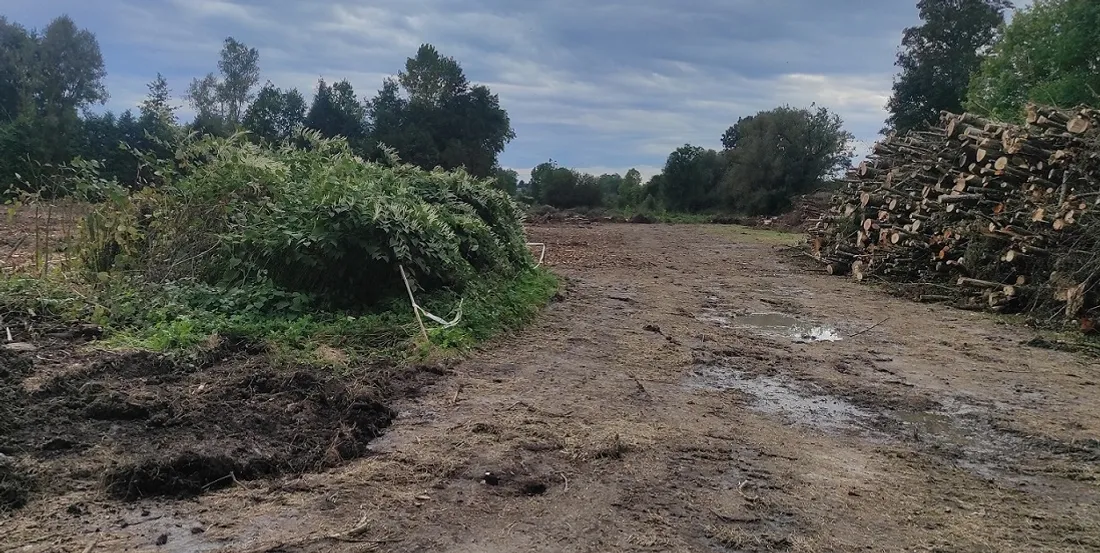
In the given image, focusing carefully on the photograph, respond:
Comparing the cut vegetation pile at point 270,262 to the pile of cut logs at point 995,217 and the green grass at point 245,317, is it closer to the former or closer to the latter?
the green grass at point 245,317

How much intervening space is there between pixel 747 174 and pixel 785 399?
36.8 meters

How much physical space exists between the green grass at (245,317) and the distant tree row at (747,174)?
32.8m

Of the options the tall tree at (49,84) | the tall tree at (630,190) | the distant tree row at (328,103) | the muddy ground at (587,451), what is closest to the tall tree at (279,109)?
the distant tree row at (328,103)

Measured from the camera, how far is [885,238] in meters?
A: 11.3

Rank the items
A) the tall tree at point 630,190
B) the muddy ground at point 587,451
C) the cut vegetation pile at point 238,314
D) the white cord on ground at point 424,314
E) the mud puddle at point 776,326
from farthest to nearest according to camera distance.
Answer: the tall tree at point 630,190
the mud puddle at point 776,326
the white cord on ground at point 424,314
the cut vegetation pile at point 238,314
the muddy ground at point 587,451

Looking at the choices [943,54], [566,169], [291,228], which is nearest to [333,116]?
[566,169]

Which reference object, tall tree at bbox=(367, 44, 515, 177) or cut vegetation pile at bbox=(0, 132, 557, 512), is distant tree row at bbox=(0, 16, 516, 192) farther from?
cut vegetation pile at bbox=(0, 132, 557, 512)

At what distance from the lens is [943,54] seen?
3806 centimetres

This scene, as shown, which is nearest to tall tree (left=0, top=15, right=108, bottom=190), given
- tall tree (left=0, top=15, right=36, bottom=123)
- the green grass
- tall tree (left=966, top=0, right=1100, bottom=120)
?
tall tree (left=0, top=15, right=36, bottom=123)

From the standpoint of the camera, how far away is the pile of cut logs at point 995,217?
24.7 ft

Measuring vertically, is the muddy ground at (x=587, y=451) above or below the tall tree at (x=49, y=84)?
below

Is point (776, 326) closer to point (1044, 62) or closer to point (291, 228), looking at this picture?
point (291, 228)

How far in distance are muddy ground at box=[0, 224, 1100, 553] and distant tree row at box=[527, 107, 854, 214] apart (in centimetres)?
3281

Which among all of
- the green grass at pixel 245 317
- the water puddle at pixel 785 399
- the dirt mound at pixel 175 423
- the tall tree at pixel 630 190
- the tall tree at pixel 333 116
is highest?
the tall tree at pixel 333 116
